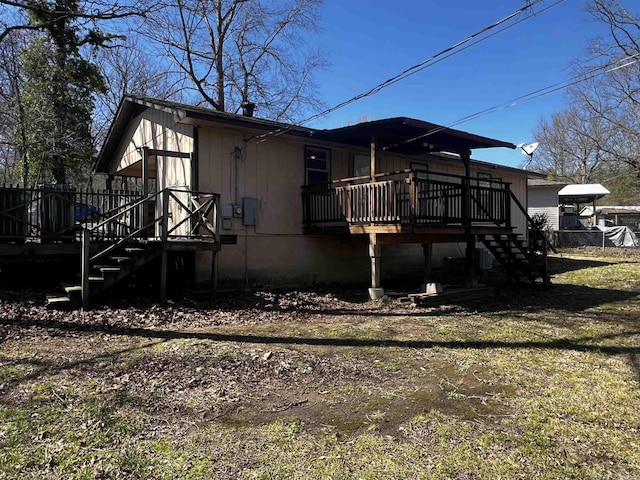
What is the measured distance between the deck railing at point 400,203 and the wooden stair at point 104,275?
4.13m

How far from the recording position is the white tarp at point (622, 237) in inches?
863

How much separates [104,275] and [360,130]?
6002 millimetres

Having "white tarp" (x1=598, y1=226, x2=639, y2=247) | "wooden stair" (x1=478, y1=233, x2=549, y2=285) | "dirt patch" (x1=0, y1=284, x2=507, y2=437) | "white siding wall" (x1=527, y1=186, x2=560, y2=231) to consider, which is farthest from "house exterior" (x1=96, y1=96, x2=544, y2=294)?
"white siding wall" (x1=527, y1=186, x2=560, y2=231)

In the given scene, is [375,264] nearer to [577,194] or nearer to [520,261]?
[520,261]

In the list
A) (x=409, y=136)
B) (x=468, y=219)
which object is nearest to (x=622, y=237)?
(x=468, y=219)

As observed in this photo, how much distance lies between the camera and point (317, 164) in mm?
11453

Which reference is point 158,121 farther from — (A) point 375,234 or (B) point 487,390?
(B) point 487,390

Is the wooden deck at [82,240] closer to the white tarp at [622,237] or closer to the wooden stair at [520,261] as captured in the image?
the wooden stair at [520,261]

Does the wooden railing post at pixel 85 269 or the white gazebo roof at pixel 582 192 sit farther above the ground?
the white gazebo roof at pixel 582 192

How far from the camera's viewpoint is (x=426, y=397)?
13.2ft

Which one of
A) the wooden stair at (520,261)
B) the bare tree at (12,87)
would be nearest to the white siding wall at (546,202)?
the wooden stair at (520,261)

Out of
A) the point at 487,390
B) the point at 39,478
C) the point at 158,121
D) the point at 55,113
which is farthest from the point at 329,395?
the point at 55,113

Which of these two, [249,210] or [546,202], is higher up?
[546,202]

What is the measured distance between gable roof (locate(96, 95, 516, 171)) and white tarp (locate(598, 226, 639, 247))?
15.7 metres
